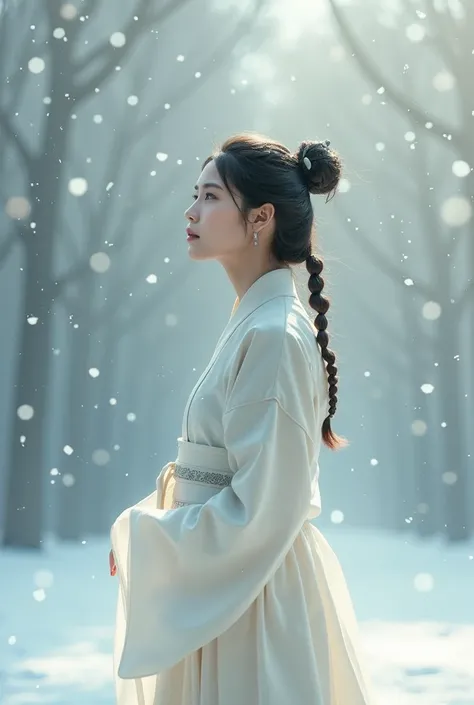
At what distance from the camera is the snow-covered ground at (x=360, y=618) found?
2346mm

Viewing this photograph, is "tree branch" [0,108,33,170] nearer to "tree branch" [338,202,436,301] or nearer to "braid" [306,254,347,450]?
"tree branch" [338,202,436,301]

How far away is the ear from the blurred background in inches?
70.4

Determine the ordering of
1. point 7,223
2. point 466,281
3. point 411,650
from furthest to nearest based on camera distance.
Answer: point 466,281 < point 7,223 < point 411,650

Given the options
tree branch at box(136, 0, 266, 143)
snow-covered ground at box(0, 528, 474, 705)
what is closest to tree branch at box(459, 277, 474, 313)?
snow-covered ground at box(0, 528, 474, 705)

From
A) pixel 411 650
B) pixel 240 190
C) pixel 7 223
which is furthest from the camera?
pixel 7 223

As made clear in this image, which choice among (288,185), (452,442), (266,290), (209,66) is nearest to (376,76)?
(209,66)

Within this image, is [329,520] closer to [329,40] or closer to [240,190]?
[329,40]

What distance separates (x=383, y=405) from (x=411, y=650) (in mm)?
931

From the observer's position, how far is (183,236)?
323 cm

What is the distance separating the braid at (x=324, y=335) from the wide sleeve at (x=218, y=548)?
0.60 feet

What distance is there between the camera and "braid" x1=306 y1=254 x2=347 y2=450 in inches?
51.5

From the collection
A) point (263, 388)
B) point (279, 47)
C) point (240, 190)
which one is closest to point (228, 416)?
point (263, 388)

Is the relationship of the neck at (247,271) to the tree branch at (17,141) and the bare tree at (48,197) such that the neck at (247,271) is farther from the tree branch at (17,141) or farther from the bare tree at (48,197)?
the tree branch at (17,141)

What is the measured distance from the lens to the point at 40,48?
10.2 feet
